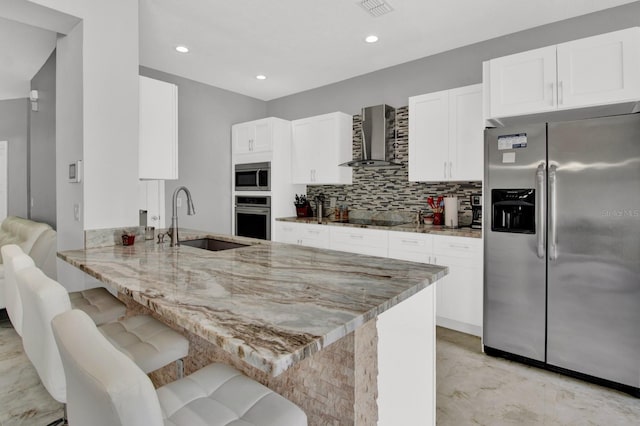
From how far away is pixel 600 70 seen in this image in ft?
7.68

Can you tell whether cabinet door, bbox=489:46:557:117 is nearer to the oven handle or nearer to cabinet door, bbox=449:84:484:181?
cabinet door, bbox=449:84:484:181

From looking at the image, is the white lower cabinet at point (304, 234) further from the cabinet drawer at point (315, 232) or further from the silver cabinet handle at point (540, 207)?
the silver cabinet handle at point (540, 207)

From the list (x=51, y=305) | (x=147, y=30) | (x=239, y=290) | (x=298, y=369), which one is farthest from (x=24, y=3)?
(x=298, y=369)

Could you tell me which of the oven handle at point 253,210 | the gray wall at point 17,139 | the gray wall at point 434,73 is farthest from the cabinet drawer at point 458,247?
the gray wall at point 17,139

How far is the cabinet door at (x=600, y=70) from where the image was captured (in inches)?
88.5

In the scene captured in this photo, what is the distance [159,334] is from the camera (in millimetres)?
Answer: 1526

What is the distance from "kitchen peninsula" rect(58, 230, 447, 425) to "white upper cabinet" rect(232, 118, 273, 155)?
9.62ft

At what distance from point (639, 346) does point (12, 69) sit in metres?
6.21

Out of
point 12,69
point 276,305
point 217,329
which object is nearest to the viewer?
point 217,329

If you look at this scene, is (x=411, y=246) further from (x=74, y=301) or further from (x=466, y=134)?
(x=74, y=301)

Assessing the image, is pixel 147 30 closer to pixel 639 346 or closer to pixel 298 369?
pixel 298 369

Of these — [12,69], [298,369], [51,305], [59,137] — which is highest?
[12,69]

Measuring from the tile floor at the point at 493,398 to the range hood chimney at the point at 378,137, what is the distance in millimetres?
2124

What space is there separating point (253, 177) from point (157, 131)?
1903mm
